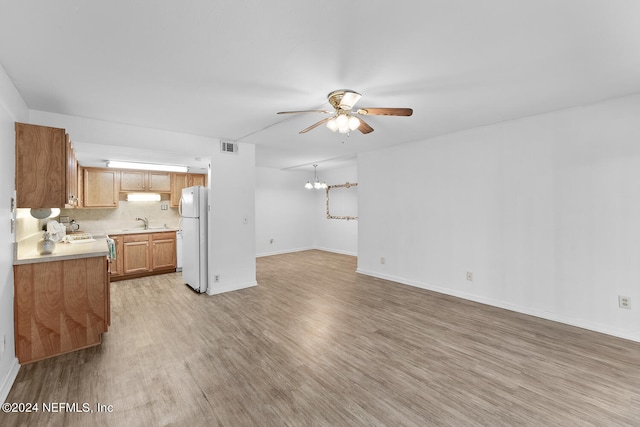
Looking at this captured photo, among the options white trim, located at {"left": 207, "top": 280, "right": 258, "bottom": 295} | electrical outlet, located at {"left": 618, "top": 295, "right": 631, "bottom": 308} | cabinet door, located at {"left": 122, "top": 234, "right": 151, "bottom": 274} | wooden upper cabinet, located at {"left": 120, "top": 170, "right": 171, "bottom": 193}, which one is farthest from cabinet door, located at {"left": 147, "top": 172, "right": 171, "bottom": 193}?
electrical outlet, located at {"left": 618, "top": 295, "right": 631, "bottom": 308}

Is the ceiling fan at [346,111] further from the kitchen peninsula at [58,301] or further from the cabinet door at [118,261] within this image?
the cabinet door at [118,261]

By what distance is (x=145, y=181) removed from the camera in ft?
18.7

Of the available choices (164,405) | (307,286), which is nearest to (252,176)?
(307,286)

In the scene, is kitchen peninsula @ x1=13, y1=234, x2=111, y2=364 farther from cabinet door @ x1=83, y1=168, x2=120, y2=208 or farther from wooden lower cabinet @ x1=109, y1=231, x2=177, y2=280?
cabinet door @ x1=83, y1=168, x2=120, y2=208

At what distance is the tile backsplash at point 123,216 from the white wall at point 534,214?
505 cm

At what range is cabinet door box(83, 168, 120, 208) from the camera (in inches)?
202

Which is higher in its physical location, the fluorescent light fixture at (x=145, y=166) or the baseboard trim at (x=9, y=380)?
the fluorescent light fixture at (x=145, y=166)

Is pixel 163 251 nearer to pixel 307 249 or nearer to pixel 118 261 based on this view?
pixel 118 261

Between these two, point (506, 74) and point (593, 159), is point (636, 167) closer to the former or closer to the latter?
point (593, 159)

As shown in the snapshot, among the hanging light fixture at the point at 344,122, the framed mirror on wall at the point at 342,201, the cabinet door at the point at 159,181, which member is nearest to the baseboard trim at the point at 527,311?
the framed mirror on wall at the point at 342,201

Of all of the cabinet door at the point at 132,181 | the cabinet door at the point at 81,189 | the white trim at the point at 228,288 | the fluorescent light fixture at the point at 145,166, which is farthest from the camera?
the cabinet door at the point at 132,181

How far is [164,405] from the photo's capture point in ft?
6.25

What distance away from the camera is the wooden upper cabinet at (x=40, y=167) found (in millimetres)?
2424

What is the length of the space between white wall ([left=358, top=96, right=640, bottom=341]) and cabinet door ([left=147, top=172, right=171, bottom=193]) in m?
4.79
